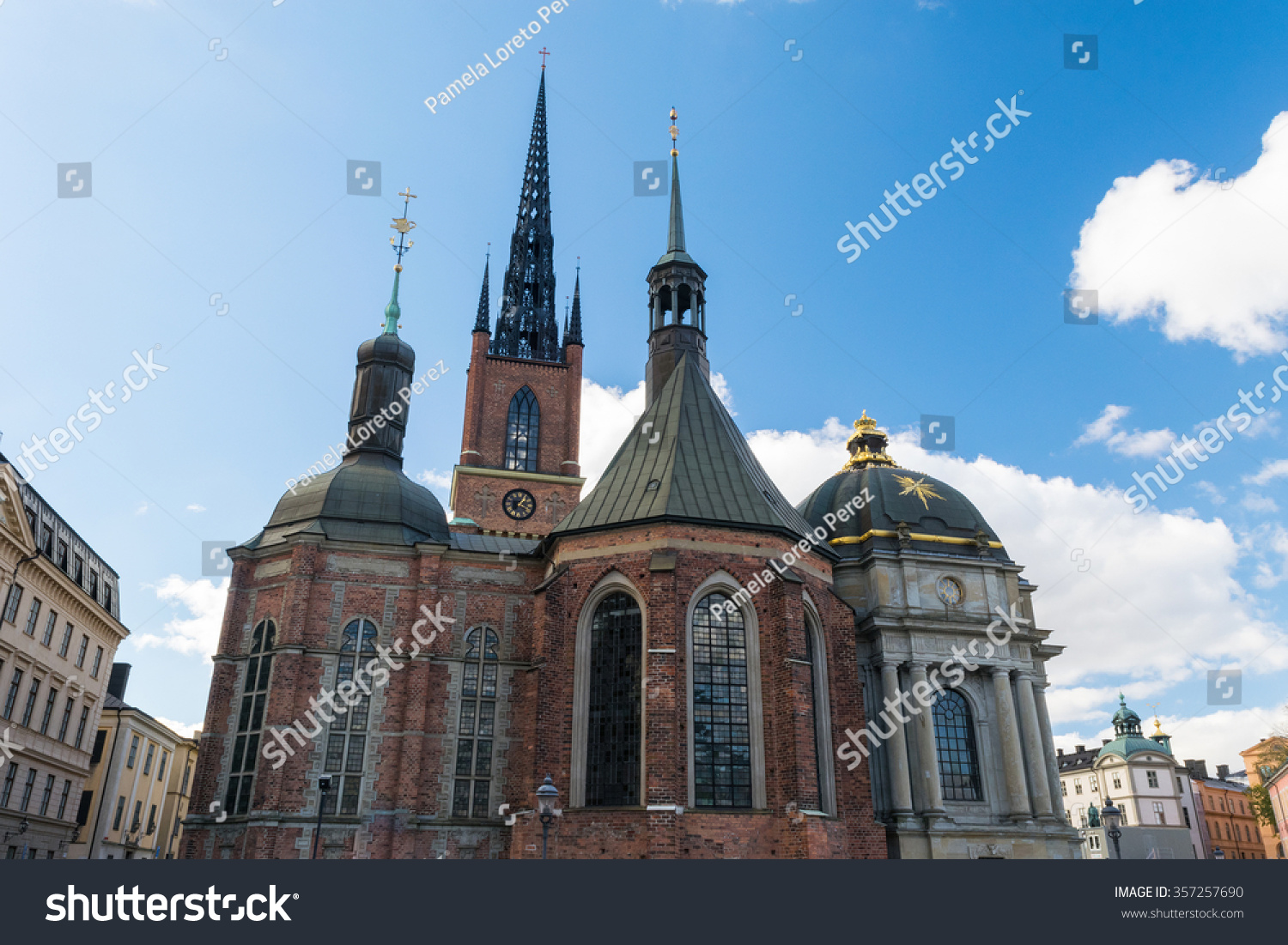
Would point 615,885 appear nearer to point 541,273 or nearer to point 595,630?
point 595,630

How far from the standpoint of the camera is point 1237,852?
88.4 meters

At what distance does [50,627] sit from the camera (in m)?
34.8

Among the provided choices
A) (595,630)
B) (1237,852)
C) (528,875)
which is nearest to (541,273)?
(595,630)

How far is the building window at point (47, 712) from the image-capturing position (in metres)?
34.5

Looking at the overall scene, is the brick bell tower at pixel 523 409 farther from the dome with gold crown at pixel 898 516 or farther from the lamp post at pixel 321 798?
the lamp post at pixel 321 798

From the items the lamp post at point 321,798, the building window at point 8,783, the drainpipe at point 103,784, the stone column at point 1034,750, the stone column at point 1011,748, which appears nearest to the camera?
the lamp post at point 321,798

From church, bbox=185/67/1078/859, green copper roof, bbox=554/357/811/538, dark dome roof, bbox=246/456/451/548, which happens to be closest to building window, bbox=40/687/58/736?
church, bbox=185/67/1078/859

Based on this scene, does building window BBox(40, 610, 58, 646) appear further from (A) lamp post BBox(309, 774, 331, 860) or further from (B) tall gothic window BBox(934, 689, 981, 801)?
(B) tall gothic window BBox(934, 689, 981, 801)

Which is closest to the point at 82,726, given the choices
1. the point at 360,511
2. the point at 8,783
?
the point at 8,783

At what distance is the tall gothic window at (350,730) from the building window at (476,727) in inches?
111

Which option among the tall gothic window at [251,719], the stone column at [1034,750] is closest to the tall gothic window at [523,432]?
the tall gothic window at [251,719]

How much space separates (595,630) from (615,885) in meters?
14.6

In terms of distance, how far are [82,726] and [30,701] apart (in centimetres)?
581

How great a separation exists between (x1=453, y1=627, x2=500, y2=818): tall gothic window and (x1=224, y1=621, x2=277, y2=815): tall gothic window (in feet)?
19.0
